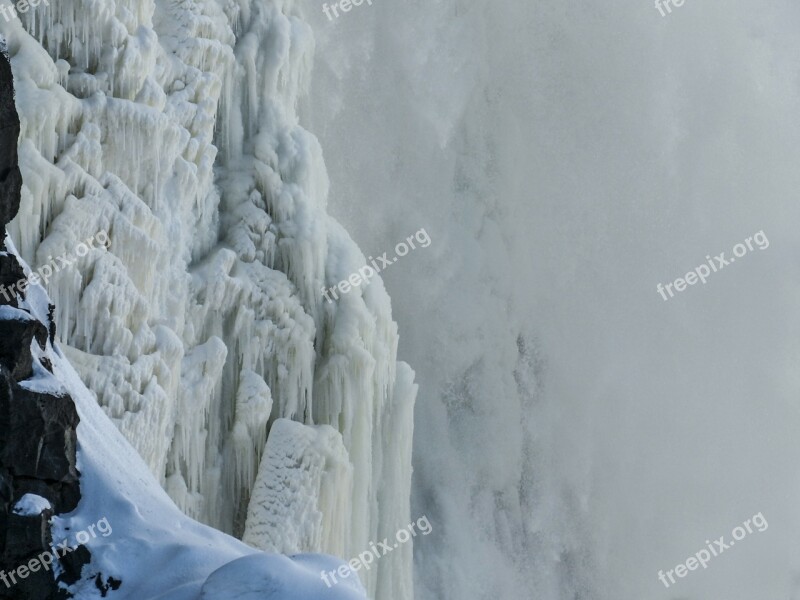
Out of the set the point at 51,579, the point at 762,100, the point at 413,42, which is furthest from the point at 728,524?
the point at 51,579

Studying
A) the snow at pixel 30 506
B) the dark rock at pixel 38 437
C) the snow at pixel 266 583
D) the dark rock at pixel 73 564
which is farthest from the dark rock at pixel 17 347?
the snow at pixel 266 583

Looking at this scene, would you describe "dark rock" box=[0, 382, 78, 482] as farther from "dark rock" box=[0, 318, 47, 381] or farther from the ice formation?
the ice formation

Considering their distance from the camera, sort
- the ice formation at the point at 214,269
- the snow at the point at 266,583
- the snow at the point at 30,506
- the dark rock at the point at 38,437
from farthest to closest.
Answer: the ice formation at the point at 214,269 → the dark rock at the point at 38,437 → the snow at the point at 30,506 → the snow at the point at 266,583

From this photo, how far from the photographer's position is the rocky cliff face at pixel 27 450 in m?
7.69

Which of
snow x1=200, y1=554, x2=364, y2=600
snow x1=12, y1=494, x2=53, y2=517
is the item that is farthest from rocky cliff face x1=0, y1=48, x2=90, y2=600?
snow x1=200, y1=554, x2=364, y2=600

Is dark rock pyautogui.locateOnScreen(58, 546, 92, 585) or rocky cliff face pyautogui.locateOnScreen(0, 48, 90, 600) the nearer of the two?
rocky cliff face pyautogui.locateOnScreen(0, 48, 90, 600)

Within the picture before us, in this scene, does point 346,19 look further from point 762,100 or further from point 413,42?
point 762,100

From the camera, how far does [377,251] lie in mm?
29609

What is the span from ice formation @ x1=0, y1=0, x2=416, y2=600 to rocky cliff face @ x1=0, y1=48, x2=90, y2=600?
13.2 feet

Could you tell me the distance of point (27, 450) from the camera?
784 centimetres

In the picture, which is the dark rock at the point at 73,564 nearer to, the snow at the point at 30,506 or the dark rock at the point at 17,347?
the snow at the point at 30,506

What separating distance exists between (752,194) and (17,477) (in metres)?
33.3

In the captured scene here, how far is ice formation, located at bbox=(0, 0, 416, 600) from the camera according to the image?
1251cm

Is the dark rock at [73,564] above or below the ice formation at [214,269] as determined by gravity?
below
